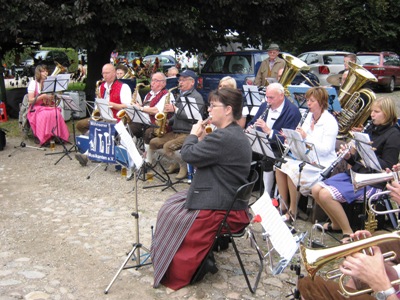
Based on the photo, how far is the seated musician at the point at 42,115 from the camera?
864 centimetres

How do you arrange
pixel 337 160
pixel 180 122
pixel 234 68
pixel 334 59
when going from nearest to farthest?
pixel 337 160
pixel 180 122
pixel 234 68
pixel 334 59

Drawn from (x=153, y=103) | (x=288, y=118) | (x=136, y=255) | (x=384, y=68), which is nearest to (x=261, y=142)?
(x=288, y=118)

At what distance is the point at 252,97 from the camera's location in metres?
7.00

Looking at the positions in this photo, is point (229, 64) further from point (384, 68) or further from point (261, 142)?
point (384, 68)

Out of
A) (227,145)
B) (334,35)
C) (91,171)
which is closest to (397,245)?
(227,145)

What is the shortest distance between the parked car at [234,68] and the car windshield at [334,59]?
18.1 ft

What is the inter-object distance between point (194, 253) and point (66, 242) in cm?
167

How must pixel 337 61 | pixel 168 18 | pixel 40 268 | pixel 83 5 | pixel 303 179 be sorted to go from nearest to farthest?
pixel 40 268 < pixel 303 179 < pixel 83 5 < pixel 168 18 < pixel 337 61

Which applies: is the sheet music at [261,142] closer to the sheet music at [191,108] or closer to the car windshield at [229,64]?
the sheet music at [191,108]

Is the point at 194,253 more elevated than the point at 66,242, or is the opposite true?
the point at 194,253

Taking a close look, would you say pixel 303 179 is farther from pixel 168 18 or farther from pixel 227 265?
pixel 168 18

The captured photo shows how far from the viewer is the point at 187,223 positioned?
364 cm

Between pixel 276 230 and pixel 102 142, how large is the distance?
436 centimetres

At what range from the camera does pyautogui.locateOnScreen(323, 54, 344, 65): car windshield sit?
1661 centimetres
